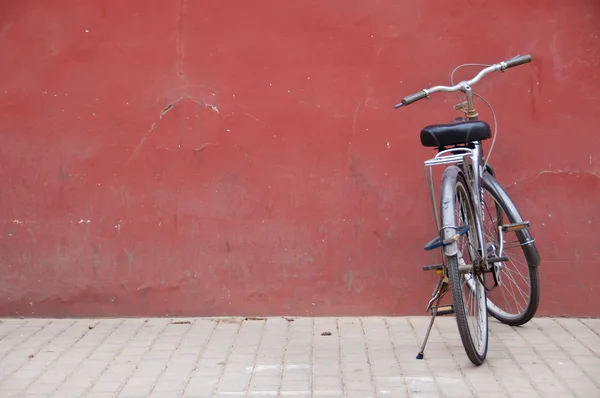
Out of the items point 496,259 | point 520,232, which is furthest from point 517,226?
point 496,259

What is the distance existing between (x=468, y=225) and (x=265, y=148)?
1538 millimetres

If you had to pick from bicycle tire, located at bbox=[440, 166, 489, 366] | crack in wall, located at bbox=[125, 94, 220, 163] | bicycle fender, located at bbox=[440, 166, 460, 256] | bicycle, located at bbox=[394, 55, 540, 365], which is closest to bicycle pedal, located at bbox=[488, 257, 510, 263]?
bicycle, located at bbox=[394, 55, 540, 365]

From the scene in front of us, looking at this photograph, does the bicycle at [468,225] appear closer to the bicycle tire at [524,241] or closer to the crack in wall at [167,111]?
the bicycle tire at [524,241]

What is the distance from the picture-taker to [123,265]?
228 inches

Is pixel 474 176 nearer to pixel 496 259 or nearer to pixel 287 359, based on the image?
pixel 496 259

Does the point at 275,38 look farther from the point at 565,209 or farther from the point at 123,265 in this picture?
the point at 565,209

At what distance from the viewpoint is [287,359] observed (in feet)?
16.3

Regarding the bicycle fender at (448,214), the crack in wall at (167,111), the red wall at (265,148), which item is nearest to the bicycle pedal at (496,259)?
the bicycle fender at (448,214)

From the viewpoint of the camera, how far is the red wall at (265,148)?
5633 millimetres

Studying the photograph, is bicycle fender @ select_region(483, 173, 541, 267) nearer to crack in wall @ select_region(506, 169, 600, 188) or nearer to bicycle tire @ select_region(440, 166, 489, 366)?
bicycle tire @ select_region(440, 166, 489, 366)

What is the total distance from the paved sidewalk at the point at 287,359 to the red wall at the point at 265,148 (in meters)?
0.23

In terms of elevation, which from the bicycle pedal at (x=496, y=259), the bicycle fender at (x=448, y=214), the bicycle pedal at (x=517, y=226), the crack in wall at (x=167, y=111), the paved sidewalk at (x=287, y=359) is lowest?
the paved sidewalk at (x=287, y=359)

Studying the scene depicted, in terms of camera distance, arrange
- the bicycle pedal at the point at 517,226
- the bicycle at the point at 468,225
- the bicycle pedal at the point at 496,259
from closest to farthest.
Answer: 1. the bicycle at the point at 468,225
2. the bicycle pedal at the point at 496,259
3. the bicycle pedal at the point at 517,226

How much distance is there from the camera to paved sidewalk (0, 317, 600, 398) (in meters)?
4.50
